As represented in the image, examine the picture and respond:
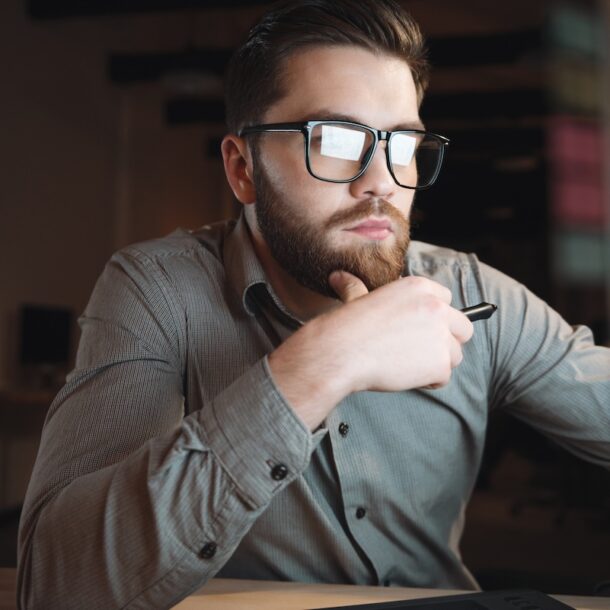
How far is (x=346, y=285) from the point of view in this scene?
1028 mm

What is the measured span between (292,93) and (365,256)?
30 cm

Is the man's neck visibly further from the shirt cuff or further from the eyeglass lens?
the shirt cuff

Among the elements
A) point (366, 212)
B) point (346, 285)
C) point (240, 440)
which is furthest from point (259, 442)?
point (366, 212)

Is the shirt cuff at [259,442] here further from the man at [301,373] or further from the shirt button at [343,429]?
the shirt button at [343,429]

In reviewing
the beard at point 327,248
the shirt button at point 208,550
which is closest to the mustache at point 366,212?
the beard at point 327,248

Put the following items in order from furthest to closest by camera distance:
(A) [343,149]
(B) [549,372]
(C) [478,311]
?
1. (B) [549,372]
2. (A) [343,149]
3. (C) [478,311]

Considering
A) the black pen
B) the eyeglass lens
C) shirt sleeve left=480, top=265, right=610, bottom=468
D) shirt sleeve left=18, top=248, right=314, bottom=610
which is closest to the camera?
shirt sleeve left=18, top=248, right=314, bottom=610

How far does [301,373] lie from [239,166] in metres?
0.63

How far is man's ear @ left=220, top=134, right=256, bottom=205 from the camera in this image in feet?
4.24

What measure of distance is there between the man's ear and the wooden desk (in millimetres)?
670

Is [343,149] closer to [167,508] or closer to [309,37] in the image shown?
[309,37]

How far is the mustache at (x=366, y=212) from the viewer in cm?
108

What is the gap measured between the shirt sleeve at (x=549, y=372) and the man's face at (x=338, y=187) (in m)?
0.26

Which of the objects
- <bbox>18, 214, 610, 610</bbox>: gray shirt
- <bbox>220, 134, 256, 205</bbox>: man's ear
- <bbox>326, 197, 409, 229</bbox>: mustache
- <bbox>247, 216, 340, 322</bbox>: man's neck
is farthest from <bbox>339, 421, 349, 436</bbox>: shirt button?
<bbox>220, 134, 256, 205</bbox>: man's ear
